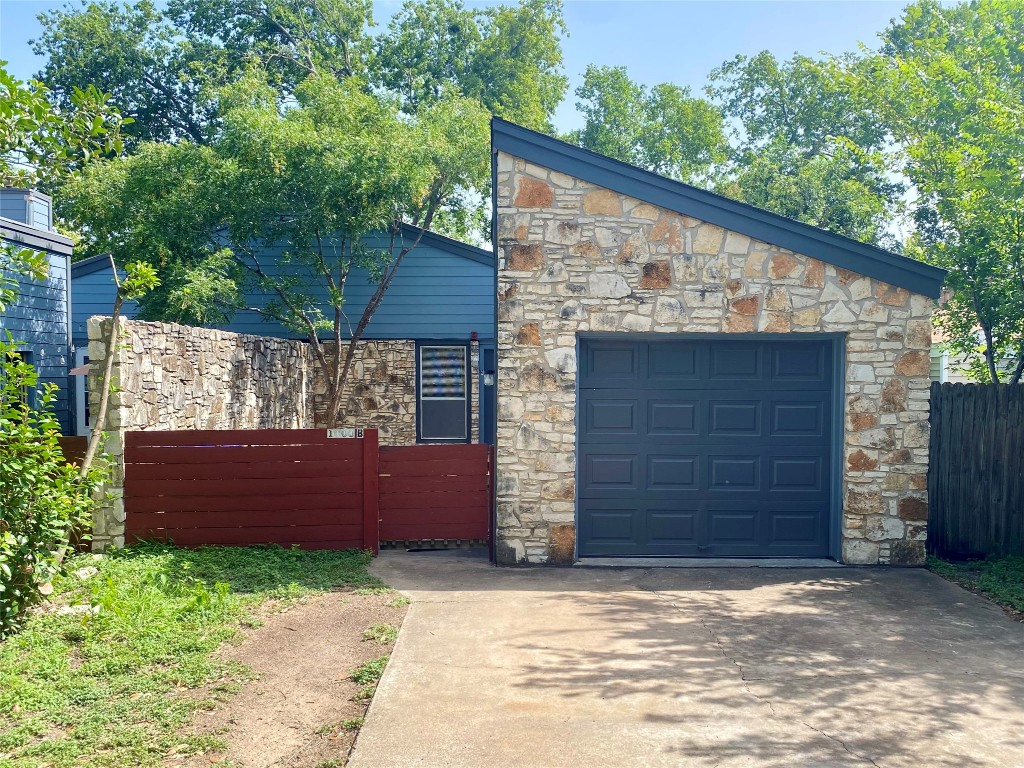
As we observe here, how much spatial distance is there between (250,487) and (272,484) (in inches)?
8.9

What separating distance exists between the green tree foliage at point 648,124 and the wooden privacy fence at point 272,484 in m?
20.7

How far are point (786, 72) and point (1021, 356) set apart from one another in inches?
884

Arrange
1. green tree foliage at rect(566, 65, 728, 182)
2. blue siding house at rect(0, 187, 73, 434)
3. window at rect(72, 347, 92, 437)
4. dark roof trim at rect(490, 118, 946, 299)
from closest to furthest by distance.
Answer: dark roof trim at rect(490, 118, 946, 299) < blue siding house at rect(0, 187, 73, 434) < window at rect(72, 347, 92, 437) < green tree foliage at rect(566, 65, 728, 182)

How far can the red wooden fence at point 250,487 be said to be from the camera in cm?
865

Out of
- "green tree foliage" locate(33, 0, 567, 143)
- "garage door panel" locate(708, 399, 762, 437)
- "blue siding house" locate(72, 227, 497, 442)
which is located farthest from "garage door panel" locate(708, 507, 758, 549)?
"green tree foliage" locate(33, 0, 567, 143)

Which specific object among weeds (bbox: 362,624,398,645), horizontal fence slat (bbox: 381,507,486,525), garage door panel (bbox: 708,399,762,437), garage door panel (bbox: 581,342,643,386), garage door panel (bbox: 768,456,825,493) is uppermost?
garage door panel (bbox: 581,342,643,386)

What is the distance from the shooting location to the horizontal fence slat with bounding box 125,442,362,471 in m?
8.62

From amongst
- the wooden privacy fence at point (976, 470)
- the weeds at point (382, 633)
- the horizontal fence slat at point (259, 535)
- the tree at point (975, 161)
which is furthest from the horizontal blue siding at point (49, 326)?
the tree at point (975, 161)

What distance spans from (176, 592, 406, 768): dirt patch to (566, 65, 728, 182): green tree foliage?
23045 millimetres

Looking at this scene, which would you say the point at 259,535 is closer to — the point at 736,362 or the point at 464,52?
the point at 736,362

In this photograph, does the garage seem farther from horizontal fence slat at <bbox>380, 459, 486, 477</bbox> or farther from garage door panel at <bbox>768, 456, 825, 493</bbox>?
horizontal fence slat at <bbox>380, 459, 486, 477</bbox>

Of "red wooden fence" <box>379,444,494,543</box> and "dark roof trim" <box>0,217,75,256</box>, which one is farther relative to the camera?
"dark roof trim" <box>0,217,75,256</box>

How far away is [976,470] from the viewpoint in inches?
361

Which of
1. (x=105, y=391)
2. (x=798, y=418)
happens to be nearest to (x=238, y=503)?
(x=105, y=391)
